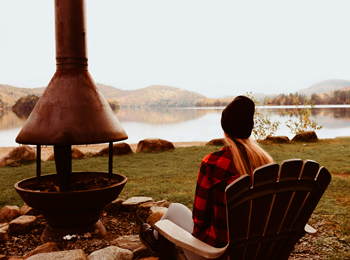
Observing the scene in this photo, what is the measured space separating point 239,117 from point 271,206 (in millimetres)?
523

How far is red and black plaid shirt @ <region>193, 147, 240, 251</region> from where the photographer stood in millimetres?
1783

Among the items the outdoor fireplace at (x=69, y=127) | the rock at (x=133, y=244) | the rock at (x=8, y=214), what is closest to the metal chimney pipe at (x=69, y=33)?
the outdoor fireplace at (x=69, y=127)

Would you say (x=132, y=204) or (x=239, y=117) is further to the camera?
(x=132, y=204)

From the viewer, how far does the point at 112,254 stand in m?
2.78

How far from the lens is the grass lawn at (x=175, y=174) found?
4518mm

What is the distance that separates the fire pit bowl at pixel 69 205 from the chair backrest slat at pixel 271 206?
71.0 inches

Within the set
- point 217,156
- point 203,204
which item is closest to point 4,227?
point 203,204

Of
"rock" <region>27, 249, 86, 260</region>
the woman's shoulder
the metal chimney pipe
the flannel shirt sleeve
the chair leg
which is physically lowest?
"rock" <region>27, 249, 86, 260</region>

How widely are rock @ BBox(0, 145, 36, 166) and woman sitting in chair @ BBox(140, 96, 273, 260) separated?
8529 millimetres

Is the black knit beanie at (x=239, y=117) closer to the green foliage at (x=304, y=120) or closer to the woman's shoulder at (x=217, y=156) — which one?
the woman's shoulder at (x=217, y=156)

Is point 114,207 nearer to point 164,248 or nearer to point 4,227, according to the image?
point 4,227

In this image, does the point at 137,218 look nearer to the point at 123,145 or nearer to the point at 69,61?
the point at 69,61

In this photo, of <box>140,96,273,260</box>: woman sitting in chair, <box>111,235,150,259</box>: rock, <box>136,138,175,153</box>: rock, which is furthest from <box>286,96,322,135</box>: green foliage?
<box>140,96,273,260</box>: woman sitting in chair

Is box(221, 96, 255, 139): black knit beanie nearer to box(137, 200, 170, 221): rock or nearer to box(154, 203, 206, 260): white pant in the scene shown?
box(154, 203, 206, 260): white pant
